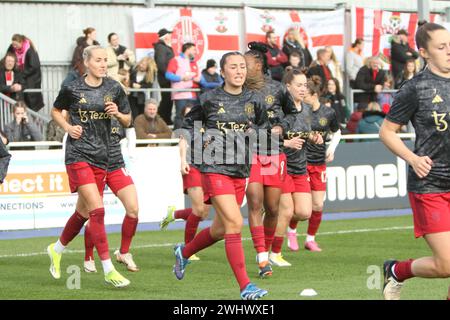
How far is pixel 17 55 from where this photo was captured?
21.1 m

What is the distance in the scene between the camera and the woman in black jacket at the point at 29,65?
21109 millimetres

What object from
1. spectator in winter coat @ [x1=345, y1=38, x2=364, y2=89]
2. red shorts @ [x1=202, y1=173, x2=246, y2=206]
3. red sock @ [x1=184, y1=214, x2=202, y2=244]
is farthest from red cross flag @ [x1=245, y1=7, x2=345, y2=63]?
red shorts @ [x1=202, y1=173, x2=246, y2=206]

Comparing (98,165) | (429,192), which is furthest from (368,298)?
(98,165)

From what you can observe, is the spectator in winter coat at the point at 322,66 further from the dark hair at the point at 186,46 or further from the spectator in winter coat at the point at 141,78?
the spectator in winter coat at the point at 141,78

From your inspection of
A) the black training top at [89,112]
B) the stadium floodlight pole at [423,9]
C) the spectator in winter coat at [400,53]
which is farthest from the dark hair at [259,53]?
the spectator in winter coat at [400,53]

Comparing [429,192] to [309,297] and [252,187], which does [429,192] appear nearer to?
[309,297]

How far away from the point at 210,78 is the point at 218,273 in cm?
1038

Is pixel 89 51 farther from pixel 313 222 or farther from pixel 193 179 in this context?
pixel 313 222

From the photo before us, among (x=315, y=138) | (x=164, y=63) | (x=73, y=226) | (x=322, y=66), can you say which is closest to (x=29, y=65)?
(x=164, y=63)

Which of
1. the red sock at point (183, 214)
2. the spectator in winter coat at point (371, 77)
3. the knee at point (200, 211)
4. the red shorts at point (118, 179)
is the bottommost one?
the red sock at point (183, 214)

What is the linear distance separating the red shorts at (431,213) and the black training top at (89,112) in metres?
4.28

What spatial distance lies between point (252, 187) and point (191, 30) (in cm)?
1226

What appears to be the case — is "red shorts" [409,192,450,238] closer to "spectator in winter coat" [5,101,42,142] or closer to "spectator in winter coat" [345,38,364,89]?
"spectator in winter coat" [5,101,42,142]

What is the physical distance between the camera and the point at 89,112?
38.9 ft
